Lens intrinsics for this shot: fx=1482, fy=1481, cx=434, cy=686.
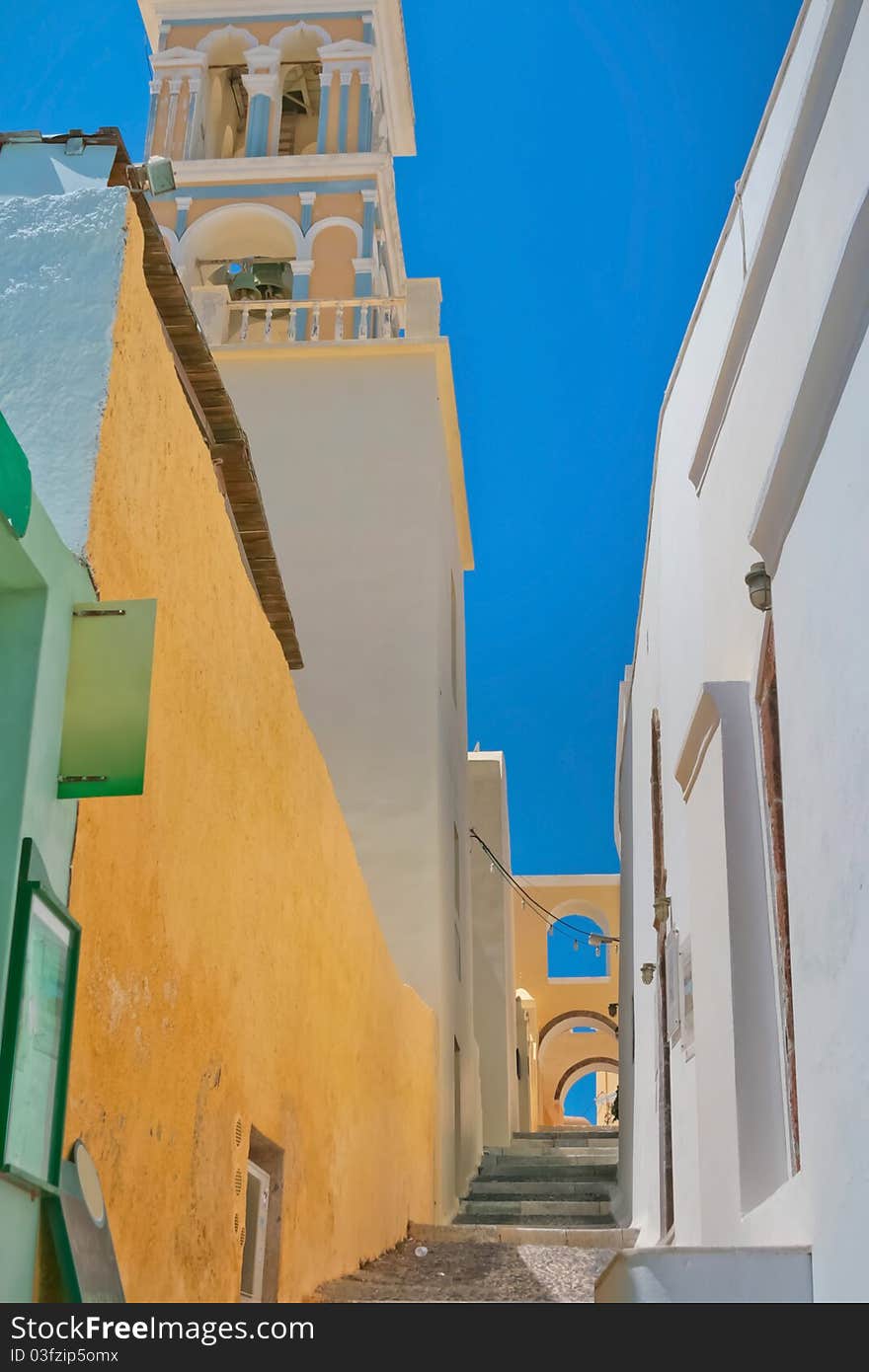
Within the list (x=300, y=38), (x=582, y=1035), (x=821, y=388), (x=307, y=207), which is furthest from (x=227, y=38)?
(x=582, y=1035)

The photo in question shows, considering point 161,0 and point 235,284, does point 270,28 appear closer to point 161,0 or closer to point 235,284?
point 161,0

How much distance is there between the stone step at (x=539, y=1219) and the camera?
33.3ft

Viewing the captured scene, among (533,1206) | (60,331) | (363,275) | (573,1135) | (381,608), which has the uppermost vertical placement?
(363,275)

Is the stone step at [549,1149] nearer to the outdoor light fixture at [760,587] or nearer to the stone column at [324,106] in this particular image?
the stone column at [324,106]

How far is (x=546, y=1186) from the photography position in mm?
11734

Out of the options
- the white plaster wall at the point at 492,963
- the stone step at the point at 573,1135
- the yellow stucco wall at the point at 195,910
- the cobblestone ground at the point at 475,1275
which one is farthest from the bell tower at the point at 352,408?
the yellow stucco wall at the point at 195,910

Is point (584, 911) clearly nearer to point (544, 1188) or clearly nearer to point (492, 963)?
point (492, 963)

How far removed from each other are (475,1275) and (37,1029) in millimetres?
4695

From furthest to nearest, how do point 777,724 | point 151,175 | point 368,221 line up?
1. point 368,221
2. point 777,724
3. point 151,175

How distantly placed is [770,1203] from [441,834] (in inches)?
263

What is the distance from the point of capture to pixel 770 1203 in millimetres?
4430

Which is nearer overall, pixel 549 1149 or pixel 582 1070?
pixel 549 1149

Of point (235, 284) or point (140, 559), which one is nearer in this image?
point (140, 559)
